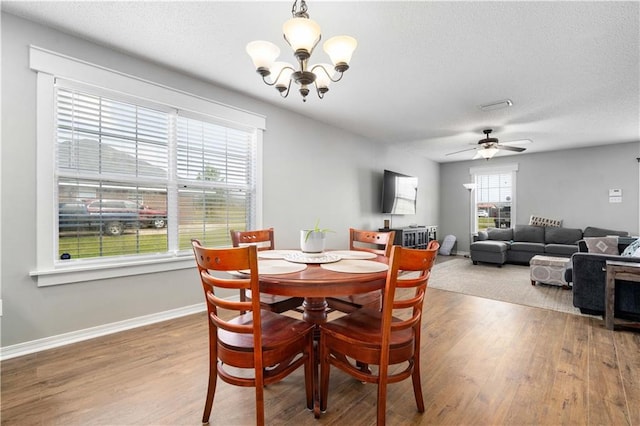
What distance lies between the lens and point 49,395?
1725 millimetres

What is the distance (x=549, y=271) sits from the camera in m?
4.28

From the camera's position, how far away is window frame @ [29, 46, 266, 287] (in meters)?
2.25

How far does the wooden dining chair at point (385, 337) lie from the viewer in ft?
4.49

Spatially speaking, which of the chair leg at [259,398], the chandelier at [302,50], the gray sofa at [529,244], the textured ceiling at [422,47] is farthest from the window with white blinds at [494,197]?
the chair leg at [259,398]

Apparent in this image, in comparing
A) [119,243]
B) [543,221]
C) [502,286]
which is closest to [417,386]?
[119,243]

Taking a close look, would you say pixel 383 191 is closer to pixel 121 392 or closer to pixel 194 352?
pixel 194 352

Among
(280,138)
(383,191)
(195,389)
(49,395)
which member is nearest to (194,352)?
(195,389)

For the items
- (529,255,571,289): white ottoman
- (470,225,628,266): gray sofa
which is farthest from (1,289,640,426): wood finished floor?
(470,225,628,266): gray sofa

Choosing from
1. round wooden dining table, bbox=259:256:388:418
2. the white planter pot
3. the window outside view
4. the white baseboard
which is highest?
the window outside view

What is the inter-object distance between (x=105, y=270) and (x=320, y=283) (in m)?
2.22

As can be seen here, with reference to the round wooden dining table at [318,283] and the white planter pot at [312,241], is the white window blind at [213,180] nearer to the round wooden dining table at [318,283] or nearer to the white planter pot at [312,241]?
the white planter pot at [312,241]

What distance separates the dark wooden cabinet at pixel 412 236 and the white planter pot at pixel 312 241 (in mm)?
3813

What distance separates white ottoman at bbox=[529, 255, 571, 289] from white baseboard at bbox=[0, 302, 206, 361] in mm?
4754

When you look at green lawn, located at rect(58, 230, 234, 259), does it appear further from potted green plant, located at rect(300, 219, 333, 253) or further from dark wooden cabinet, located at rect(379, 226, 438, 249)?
dark wooden cabinet, located at rect(379, 226, 438, 249)
